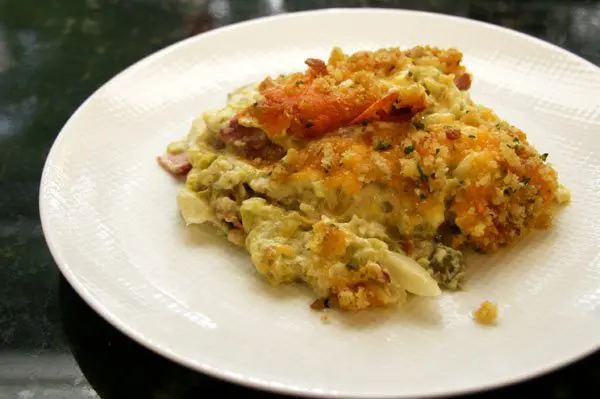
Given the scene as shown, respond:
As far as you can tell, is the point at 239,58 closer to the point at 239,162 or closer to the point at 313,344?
the point at 239,162

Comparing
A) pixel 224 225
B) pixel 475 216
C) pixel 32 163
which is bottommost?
pixel 32 163

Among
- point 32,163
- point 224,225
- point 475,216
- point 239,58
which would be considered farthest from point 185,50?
point 475,216

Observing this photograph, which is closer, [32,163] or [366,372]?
[366,372]

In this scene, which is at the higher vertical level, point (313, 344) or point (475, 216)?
point (475, 216)

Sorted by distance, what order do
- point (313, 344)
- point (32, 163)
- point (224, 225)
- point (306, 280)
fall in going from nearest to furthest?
1. point (313, 344)
2. point (306, 280)
3. point (224, 225)
4. point (32, 163)

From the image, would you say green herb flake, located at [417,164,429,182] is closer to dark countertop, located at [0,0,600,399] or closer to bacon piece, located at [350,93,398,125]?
bacon piece, located at [350,93,398,125]

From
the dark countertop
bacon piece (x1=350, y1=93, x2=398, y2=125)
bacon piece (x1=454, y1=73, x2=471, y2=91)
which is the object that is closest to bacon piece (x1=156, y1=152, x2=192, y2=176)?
the dark countertop
